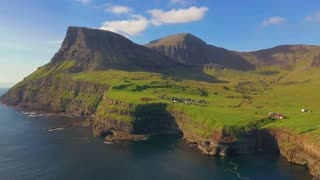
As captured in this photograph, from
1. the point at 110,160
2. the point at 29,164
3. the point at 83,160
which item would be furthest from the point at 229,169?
the point at 29,164

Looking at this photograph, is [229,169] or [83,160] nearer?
[229,169]

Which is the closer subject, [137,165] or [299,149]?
[299,149]

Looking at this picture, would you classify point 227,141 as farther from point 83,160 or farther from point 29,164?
point 29,164

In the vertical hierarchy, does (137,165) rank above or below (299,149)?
below

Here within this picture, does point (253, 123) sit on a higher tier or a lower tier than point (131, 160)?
higher

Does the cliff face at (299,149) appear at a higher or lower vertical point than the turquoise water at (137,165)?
higher

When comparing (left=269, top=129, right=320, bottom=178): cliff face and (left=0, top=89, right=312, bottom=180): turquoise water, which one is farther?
(left=0, top=89, right=312, bottom=180): turquoise water

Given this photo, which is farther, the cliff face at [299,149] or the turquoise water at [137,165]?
the turquoise water at [137,165]

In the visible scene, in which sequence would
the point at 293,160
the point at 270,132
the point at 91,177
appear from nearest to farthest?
the point at 91,177, the point at 293,160, the point at 270,132

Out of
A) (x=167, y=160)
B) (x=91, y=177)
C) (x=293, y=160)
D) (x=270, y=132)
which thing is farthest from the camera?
(x=270, y=132)

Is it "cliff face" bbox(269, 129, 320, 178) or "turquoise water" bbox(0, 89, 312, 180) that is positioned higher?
"cliff face" bbox(269, 129, 320, 178)
